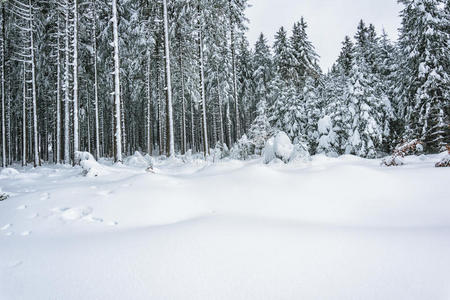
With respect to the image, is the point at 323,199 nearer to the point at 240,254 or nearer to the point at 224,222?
the point at 224,222

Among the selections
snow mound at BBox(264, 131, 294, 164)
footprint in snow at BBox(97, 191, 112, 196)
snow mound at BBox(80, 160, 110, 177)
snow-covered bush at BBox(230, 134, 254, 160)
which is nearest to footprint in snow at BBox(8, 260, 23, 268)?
footprint in snow at BBox(97, 191, 112, 196)

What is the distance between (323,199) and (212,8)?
19.8 meters

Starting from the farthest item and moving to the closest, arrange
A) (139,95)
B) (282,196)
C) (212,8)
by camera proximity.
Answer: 1. (139,95)
2. (212,8)
3. (282,196)

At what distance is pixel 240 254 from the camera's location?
228cm

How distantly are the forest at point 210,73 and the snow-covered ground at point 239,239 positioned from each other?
5612 mm

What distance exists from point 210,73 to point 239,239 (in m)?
29.2

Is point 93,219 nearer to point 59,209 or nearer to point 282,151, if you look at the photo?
point 59,209

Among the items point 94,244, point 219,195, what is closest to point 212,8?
point 219,195

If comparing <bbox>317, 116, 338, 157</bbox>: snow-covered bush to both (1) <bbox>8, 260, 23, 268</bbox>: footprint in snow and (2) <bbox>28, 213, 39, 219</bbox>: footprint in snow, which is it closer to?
(2) <bbox>28, 213, 39, 219</bbox>: footprint in snow

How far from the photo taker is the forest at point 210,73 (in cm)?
1516

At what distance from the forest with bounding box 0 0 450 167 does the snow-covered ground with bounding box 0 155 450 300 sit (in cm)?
561

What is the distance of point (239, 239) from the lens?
8.34 ft

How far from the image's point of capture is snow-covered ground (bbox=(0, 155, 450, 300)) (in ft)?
6.11

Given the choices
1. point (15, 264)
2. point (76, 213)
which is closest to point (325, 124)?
point (76, 213)
